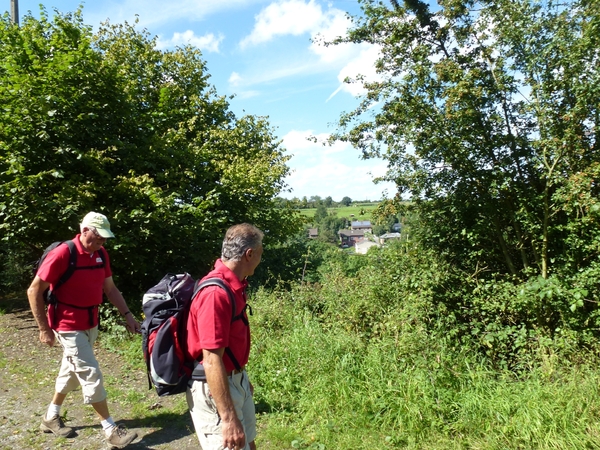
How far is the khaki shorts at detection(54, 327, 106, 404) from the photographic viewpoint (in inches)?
150

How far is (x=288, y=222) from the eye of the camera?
42.7ft

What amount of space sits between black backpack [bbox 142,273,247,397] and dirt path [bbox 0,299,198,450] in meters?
1.76

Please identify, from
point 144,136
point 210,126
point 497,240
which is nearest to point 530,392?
point 497,240

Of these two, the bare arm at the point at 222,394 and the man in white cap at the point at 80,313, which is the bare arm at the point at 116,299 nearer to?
the man in white cap at the point at 80,313

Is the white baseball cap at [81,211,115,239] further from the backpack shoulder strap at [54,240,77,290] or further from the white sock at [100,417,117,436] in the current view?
the white sock at [100,417,117,436]

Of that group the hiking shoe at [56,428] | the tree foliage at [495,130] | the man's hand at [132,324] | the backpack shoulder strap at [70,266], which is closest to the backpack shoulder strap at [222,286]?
the man's hand at [132,324]

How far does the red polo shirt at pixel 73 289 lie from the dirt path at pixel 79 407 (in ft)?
3.50

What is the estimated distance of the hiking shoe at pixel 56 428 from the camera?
403 centimetres

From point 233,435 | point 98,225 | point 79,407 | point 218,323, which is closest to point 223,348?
point 218,323

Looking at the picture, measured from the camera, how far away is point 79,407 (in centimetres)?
461

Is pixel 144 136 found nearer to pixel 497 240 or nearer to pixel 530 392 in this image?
pixel 497 240

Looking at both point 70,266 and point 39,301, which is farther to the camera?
point 70,266

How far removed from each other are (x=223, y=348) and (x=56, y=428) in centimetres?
279

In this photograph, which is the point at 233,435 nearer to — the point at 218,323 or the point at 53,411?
the point at 218,323
